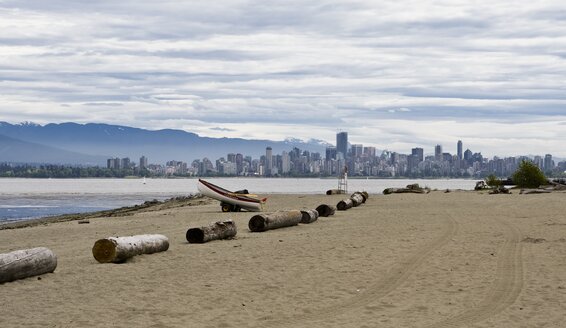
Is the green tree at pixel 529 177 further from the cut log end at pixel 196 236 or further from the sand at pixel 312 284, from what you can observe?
the cut log end at pixel 196 236

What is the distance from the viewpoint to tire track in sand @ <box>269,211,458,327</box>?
1154 cm

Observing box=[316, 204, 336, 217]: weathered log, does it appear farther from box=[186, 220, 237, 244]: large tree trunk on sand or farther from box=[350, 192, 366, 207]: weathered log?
box=[186, 220, 237, 244]: large tree trunk on sand

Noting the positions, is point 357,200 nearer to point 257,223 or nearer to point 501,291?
point 257,223

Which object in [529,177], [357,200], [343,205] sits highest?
[529,177]

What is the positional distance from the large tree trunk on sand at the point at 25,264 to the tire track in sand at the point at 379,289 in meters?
5.30

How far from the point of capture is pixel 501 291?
13523 mm

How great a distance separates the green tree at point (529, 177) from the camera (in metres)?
70.8

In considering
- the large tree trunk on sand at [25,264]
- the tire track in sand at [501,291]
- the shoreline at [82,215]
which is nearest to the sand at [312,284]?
the tire track in sand at [501,291]

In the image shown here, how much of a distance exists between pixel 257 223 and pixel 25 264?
11.2m

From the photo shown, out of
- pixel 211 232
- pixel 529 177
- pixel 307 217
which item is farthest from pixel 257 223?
pixel 529 177

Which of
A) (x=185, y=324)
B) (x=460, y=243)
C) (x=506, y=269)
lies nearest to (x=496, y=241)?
(x=460, y=243)

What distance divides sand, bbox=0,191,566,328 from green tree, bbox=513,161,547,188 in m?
49.2

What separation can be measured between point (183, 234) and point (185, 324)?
1363 centimetres

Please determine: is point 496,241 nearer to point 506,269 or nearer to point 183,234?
point 506,269
